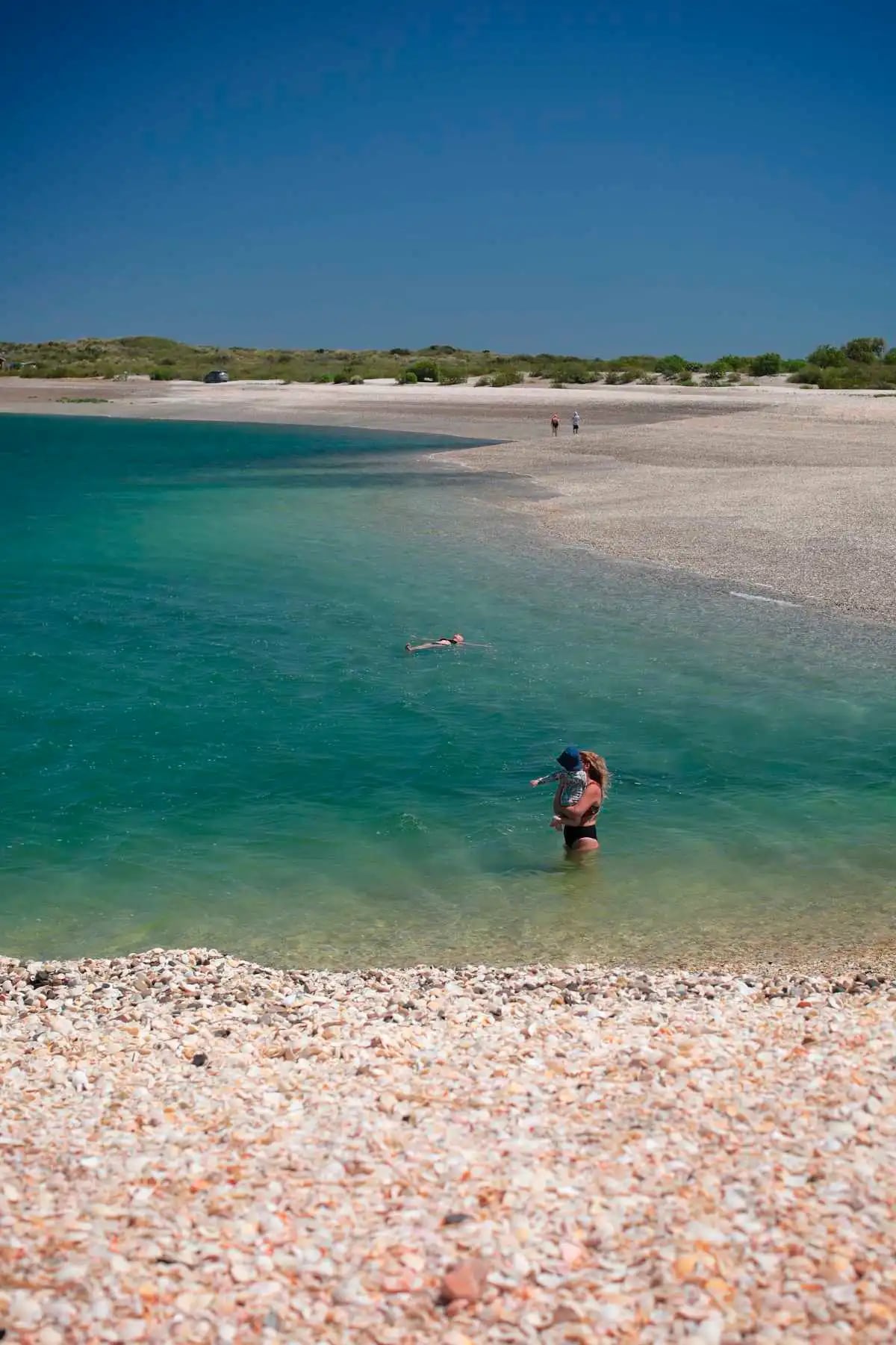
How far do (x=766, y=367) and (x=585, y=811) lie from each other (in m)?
81.1

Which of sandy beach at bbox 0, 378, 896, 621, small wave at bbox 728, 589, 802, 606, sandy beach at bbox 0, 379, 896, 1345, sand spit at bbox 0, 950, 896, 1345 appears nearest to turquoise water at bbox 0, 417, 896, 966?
small wave at bbox 728, 589, 802, 606

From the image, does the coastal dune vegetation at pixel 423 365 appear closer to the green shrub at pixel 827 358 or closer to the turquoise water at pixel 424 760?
the green shrub at pixel 827 358

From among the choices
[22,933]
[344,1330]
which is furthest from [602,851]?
[344,1330]

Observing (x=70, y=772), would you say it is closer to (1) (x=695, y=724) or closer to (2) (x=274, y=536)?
(1) (x=695, y=724)

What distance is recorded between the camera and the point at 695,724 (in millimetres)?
16984

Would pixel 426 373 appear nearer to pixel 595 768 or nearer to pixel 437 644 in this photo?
pixel 437 644

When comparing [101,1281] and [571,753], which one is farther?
[571,753]

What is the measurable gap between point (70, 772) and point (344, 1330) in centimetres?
1135

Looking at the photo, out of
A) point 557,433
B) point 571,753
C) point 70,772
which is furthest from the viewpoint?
point 557,433

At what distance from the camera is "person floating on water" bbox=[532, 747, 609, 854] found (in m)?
12.5

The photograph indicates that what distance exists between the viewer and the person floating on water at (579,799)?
1254 cm

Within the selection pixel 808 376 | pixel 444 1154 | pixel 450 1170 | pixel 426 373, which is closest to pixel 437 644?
pixel 444 1154

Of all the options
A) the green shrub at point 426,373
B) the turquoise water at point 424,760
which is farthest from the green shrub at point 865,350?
the turquoise water at point 424,760

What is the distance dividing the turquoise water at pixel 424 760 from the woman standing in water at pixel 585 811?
312 mm
